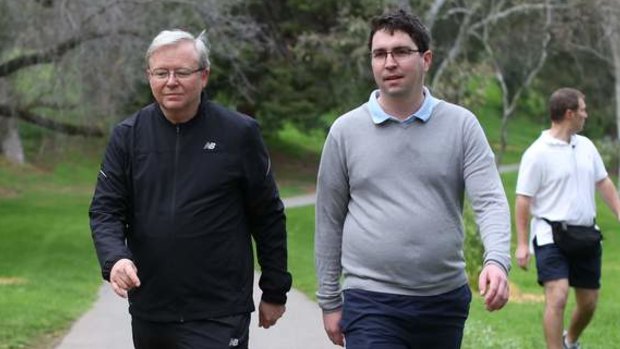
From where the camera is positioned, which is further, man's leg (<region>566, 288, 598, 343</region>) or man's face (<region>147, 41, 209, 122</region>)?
man's leg (<region>566, 288, 598, 343</region>)

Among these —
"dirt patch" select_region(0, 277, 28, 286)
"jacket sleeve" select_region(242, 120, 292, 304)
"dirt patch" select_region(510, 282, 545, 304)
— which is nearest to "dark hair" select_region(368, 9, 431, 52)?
"jacket sleeve" select_region(242, 120, 292, 304)

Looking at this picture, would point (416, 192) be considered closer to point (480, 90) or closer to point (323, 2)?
point (480, 90)

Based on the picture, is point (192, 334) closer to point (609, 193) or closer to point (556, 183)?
point (556, 183)

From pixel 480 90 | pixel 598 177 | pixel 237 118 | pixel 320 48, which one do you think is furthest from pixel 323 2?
pixel 237 118

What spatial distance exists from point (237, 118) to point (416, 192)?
0.82 m

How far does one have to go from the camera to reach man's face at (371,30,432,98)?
485 cm

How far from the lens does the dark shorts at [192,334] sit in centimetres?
499

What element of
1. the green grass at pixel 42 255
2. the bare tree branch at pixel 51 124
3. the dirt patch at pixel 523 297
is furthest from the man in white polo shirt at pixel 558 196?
the bare tree branch at pixel 51 124

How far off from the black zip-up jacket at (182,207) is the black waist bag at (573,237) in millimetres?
3598

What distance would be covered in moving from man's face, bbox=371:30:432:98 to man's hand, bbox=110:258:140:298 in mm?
1173

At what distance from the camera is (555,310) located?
824 centimetres

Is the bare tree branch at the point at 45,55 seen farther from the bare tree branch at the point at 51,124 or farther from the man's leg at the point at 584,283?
the man's leg at the point at 584,283

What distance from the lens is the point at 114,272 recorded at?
4762 mm

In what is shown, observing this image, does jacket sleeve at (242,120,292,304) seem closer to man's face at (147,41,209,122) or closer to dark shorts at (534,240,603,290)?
man's face at (147,41,209,122)
